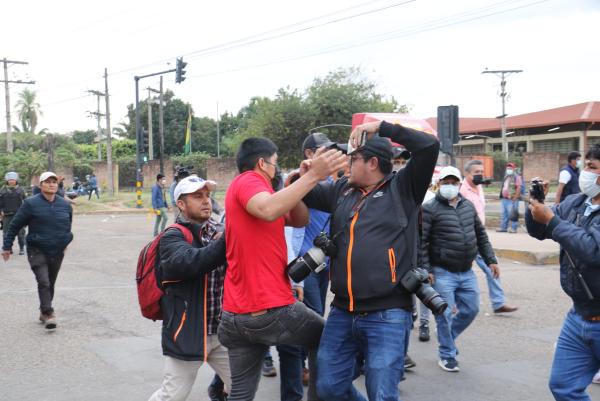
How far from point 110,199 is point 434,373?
3403 centimetres

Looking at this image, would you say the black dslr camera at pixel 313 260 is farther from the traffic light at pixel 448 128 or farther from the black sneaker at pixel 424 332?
the traffic light at pixel 448 128

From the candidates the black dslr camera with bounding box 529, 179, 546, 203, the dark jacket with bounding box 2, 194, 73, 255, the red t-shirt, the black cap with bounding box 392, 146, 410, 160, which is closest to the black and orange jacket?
the black cap with bounding box 392, 146, 410, 160

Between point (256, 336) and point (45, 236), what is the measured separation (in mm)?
4957

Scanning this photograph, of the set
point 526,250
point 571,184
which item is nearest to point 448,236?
point 571,184

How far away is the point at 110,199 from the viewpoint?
37.7 meters

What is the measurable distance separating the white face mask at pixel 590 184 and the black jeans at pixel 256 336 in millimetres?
1722

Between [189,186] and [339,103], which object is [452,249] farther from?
[339,103]

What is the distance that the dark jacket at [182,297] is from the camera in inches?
148

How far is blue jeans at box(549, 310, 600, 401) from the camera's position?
146 inches

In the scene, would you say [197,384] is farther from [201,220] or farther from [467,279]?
[467,279]

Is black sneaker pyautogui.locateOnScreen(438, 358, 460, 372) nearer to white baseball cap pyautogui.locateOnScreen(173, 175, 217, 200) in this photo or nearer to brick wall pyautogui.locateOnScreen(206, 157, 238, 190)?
white baseball cap pyautogui.locateOnScreen(173, 175, 217, 200)

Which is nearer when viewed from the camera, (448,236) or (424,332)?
(448,236)

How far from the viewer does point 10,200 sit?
47.1ft

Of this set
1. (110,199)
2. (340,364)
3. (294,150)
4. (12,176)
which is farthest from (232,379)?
(294,150)
